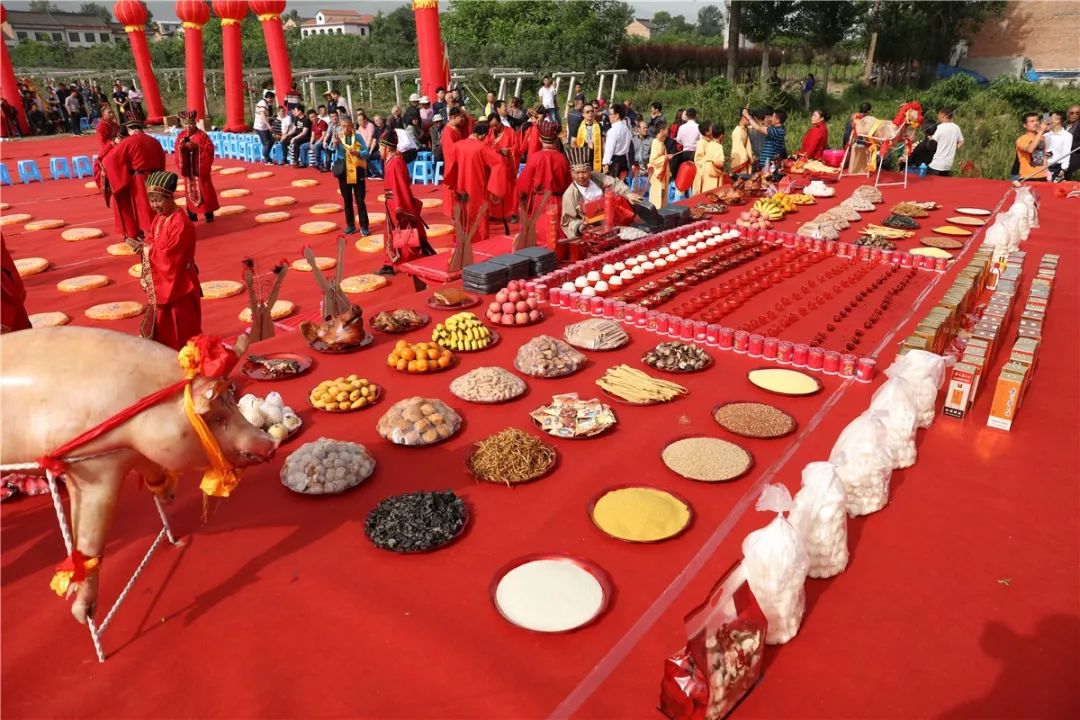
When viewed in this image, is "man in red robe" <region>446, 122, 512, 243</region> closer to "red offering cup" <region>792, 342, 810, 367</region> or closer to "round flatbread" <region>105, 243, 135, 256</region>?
"round flatbread" <region>105, 243, 135, 256</region>

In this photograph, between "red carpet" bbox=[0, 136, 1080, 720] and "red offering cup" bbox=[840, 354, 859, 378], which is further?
"red offering cup" bbox=[840, 354, 859, 378]

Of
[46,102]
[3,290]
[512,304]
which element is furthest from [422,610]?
[46,102]

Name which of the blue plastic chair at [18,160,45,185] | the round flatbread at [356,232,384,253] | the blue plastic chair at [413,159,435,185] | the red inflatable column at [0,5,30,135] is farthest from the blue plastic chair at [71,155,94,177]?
the round flatbread at [356,232,384,253]

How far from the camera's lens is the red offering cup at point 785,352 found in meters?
4.96

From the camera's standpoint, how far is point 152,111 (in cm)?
2003

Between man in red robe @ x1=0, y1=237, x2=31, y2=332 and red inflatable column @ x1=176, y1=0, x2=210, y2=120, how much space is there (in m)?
14.4

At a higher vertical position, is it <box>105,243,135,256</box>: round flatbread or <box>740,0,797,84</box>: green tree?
<box>740,0,797,84</box>: green tree

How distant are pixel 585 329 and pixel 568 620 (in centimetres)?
287

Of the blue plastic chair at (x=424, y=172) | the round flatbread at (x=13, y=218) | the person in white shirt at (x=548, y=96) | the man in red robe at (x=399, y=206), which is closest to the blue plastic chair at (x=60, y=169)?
the round flatbread at (x=13, y=218)

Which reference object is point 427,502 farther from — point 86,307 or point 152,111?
point 152,111

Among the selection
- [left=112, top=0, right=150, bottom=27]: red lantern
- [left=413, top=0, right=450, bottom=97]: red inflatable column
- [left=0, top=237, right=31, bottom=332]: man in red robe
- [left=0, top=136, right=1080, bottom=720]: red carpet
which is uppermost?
[left=112, top=0, right=150, bottom=27]: red lantern

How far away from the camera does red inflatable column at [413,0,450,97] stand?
13.3 meters

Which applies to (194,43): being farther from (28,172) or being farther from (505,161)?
(505,161)

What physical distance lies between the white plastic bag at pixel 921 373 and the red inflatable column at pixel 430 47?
11.7m
